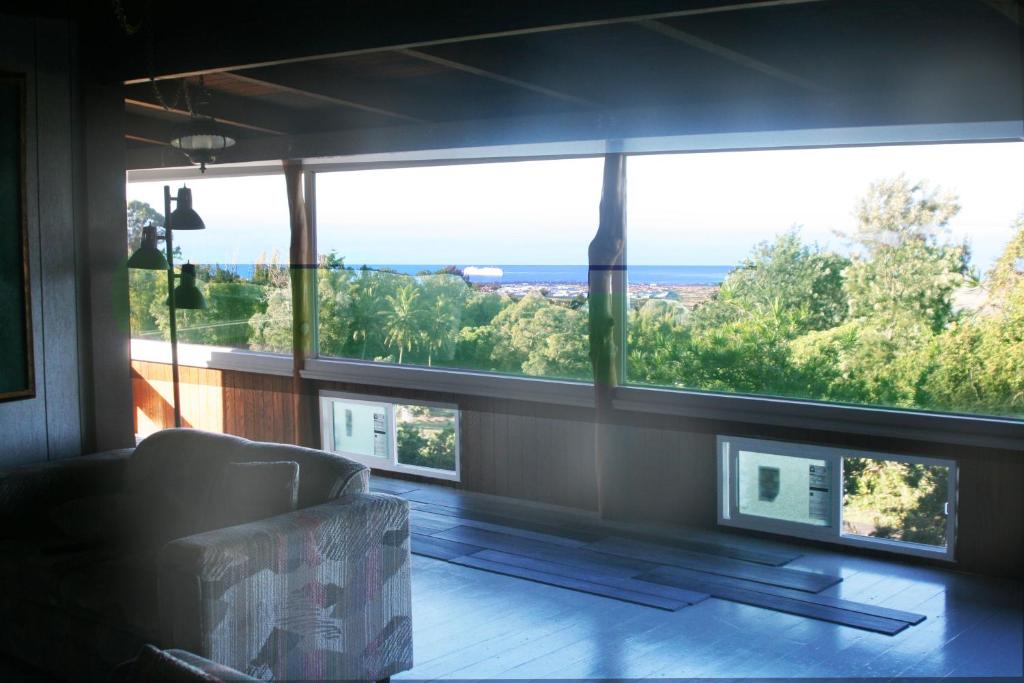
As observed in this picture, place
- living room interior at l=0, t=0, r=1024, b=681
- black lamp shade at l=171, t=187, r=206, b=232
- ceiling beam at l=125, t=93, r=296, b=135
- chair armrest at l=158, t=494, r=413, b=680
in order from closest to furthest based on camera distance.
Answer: chair armrest at l=158, t=494, r=413, b=680 < living room interior at l=0, t=0, r=1024, b=681 < black lamp shade at l=171, t=187, r=206, b=232 < ceiling beam at l=125, t=93, r=296, b=135

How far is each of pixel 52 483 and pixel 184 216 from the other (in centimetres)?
180

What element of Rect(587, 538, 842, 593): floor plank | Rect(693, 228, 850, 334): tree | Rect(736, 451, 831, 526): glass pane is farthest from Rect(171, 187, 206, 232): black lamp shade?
Rect(736, 451, 831, 526): glass pane

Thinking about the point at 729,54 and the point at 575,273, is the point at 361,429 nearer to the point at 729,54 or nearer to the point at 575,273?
the point at 575,273

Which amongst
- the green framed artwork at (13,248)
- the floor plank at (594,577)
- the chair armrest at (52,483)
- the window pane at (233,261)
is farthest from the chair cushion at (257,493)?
the window pane at (233,261)

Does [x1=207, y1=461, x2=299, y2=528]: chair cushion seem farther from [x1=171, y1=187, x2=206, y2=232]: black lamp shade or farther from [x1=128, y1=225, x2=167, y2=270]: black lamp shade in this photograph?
[x1=128, y1=225, x2=167, y2=270]: black lamp shade

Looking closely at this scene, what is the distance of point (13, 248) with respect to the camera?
4.10m

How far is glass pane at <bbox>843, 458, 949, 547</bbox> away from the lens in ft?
17.4

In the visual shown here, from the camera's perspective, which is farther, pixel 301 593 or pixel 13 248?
pixel 13 248

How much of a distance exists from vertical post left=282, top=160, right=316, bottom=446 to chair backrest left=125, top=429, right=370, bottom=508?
338 cm

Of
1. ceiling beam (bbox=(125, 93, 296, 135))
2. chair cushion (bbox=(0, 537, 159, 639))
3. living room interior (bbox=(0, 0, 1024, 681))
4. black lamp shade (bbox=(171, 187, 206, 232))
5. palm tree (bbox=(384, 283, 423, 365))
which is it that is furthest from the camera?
palm tree (bbox=(384, 283, 423, 365))

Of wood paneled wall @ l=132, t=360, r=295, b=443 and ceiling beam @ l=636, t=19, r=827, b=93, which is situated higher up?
ceiling beam @ l=636, t=19, r=827, b=93

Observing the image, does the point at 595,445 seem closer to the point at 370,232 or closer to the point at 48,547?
the point at 370,232

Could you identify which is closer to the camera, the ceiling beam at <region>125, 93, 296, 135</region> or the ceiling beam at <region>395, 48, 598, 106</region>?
the ceiling beam at <region>395, 48, 598, 106</region>

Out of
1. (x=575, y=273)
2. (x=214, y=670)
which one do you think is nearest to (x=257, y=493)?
(x=214, y=670)
